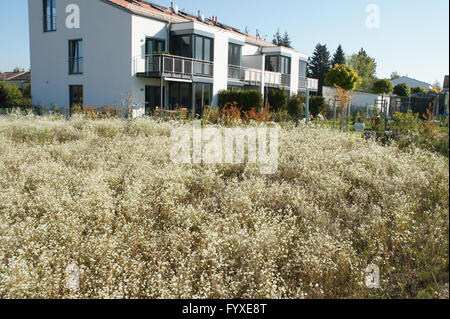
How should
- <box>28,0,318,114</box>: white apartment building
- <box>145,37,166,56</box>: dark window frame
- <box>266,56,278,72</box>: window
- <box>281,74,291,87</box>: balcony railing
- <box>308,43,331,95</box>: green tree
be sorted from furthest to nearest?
<box>308,43,331,95</box>: green tree < <box>266,56,278,72</box>: window < <box>281,74,291,87</box>: balcony railing < <box>145,37,166,56</box>: dark window frame < <box>28,0,318,114</box>: white apartment building

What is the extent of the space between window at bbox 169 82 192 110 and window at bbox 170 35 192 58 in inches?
67.1

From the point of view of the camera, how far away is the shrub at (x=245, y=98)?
19.8 metres

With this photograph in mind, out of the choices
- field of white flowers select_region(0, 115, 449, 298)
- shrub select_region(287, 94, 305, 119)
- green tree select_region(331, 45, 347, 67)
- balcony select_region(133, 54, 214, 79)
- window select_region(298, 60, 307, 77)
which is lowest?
field of white flowers select_region(0, 115, 449, 298)

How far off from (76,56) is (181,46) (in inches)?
233

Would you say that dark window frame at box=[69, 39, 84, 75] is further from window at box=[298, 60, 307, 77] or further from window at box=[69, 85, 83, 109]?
window at box=[298, 60, 307, 77]

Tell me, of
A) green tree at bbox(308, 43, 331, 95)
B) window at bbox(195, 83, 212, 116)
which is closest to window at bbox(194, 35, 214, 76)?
window at bbox(195, 83, 212, 116)

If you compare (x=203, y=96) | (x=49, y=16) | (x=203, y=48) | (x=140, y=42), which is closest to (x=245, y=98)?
(x=203, y=96)

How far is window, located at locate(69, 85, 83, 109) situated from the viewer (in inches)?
805

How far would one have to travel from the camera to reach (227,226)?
4.55 meters

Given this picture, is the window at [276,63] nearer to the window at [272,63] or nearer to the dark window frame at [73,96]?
the window at [272,63]

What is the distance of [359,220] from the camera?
4637 millimetres

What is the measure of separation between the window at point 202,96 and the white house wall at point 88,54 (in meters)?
4.18

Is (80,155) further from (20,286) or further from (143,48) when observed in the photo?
(143,48)
